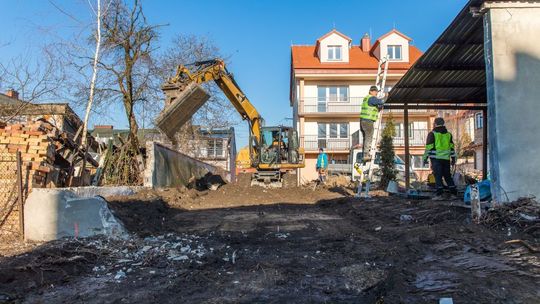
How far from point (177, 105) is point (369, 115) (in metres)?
6.40

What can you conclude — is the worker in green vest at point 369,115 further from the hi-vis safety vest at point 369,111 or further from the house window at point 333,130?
the house window at point 333,130

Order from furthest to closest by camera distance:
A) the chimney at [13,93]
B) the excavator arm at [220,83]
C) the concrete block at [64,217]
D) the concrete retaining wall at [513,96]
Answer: the excavator arm at [220,83], the chimney at [13,93], the concrete block at [64,217], the concrete retaining wall at [513,96]

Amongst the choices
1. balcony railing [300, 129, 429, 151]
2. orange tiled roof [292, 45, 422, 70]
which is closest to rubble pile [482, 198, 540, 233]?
balcony railing [300, 129, 429, 151]

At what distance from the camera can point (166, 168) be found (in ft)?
45.7

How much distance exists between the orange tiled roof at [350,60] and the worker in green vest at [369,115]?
2703 centimetres

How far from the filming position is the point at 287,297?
3809 mm

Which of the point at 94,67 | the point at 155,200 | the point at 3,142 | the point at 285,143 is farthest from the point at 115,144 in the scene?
the point at 285,143

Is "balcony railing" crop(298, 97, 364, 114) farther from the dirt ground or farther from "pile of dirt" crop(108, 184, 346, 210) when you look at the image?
the dirt ground

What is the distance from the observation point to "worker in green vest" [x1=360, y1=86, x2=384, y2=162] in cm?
988

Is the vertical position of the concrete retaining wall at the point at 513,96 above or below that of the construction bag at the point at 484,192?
above

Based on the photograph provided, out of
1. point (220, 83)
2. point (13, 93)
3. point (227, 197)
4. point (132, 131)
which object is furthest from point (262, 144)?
point (13, 93)

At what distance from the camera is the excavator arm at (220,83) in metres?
14.3

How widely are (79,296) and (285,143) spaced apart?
15.8 m

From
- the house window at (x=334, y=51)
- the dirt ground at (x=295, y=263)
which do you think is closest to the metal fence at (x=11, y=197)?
the dirt ground at (x=295, y=263)
